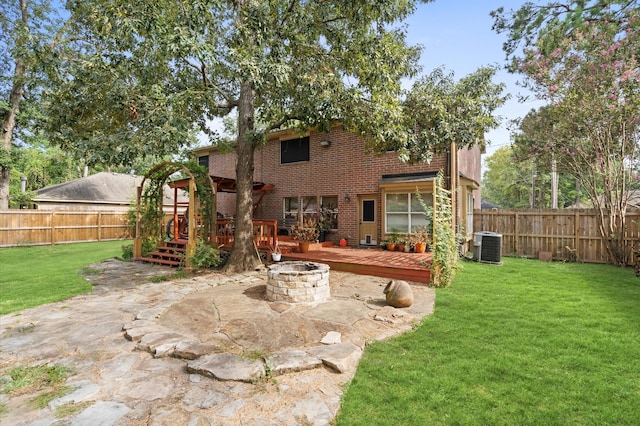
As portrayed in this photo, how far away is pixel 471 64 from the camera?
30.4ft

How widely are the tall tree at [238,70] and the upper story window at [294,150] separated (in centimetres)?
446

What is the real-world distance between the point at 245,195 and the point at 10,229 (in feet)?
45.0

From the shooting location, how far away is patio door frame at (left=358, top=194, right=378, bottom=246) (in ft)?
38.4

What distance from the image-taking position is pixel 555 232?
10.8 metres

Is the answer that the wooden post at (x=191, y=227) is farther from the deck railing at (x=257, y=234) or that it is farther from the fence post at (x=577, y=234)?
the fence post at (x=577, y=234)

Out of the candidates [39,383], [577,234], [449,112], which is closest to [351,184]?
[449,112]

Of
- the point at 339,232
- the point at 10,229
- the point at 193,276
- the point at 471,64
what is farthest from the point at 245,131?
the point at 10,229

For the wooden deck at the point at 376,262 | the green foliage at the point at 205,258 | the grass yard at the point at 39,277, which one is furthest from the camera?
the green foliage at the point at 205,258

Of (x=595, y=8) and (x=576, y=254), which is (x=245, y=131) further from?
(x=576, y=254)

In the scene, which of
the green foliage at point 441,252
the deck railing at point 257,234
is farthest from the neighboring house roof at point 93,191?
the green foliage at point 441,252

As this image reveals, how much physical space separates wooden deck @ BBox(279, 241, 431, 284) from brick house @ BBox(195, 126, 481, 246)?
154 cm

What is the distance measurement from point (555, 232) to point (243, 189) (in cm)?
1050

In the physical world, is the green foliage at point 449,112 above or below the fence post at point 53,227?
above

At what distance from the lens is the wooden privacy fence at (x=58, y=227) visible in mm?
14656
